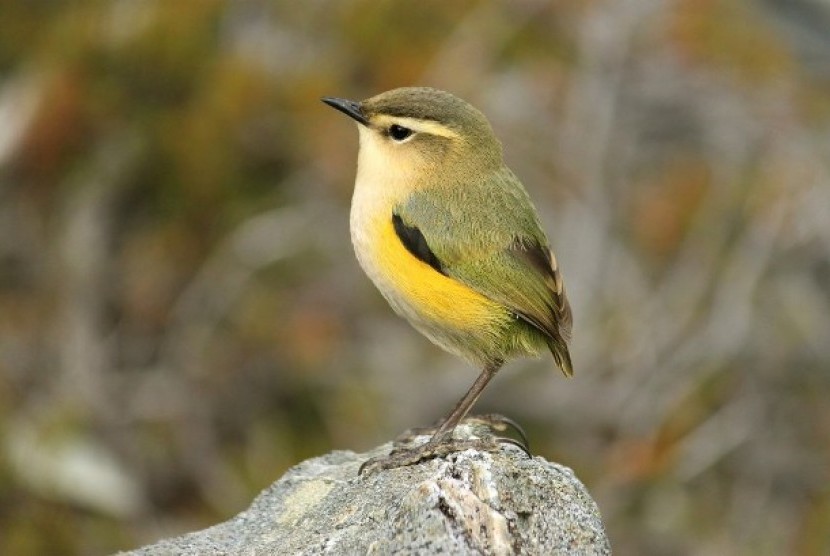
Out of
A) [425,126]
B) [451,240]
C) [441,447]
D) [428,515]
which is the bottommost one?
[428,515]

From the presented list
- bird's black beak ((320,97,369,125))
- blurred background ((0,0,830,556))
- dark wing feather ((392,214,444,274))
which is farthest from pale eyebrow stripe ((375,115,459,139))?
blurred background ((0,0,830,556))

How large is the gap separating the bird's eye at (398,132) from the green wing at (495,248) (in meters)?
0.29

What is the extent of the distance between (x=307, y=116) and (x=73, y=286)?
8.12ft

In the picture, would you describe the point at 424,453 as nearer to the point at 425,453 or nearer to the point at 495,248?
the point at 425,453

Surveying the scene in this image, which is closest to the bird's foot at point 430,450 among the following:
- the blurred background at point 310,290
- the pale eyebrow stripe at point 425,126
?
the pale eyebrow stripe at point 425,126

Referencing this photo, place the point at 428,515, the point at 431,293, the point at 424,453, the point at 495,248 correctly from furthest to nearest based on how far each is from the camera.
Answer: the point at 495,248 < the point at 431,293 < the point at 424,453 < the point at 428,515

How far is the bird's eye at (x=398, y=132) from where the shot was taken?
5.51 meters

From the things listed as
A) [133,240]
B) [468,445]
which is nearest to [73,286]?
[133,240]

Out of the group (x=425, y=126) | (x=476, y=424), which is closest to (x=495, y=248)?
(x=425, y=126)

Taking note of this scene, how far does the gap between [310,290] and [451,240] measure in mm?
5605

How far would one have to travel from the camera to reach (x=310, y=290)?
10.7 meters

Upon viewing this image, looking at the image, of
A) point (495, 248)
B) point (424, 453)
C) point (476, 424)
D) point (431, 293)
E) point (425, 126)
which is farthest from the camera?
point (476, 424)

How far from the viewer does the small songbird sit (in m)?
5.14

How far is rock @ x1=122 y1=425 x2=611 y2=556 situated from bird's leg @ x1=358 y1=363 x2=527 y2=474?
1.7 inches
